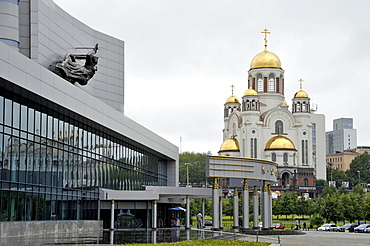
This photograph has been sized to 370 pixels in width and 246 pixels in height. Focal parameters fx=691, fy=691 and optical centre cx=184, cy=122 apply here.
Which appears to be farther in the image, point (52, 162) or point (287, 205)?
point (287, 205)

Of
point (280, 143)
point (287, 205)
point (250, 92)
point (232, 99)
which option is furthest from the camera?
point (232, 99)

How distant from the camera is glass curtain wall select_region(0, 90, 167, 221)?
33719 millimetres

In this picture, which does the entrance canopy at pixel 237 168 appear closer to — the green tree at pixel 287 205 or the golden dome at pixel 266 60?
the green tree at pixel 287 205

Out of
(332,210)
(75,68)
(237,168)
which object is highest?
(75,68)

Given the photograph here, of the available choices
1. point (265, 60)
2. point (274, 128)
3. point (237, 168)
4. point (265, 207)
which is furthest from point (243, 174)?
point (265, 60)

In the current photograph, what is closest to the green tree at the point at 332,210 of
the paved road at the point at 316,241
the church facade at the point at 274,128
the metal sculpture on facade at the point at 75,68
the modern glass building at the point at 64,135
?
the modern glass building at the point at 64,135

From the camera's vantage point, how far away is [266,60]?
148 metres

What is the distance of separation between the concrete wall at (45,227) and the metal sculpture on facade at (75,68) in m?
9.18

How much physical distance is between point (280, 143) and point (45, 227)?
345ft

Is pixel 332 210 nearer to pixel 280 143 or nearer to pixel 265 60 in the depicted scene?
pixel 280 143

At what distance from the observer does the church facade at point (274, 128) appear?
458 feet

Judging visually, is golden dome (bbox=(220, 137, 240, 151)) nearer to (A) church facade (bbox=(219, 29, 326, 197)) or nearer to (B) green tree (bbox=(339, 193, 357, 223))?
(A) church facade (bbox=(219, 29, 326, 197))

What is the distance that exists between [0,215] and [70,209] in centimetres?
1027

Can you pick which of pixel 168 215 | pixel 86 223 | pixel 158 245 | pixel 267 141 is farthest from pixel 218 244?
pixel 267 141
